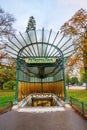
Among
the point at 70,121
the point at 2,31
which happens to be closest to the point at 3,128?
the point at 70,121

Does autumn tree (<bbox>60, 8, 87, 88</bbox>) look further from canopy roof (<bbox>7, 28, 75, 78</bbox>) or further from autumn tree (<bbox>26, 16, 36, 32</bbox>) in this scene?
autumn tree (<bbox>26, 16, 36, 32</bbox>)

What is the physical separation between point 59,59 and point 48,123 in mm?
9256

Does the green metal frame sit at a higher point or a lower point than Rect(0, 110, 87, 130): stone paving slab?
higher

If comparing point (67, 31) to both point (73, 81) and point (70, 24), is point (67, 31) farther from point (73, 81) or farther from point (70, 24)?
point (73, 81)

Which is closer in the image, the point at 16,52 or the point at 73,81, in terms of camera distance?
the point at 16,52

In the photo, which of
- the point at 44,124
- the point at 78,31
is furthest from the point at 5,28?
the point at 44,124

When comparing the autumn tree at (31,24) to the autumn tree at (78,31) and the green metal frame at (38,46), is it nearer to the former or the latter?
the autumn tree at (78,31)

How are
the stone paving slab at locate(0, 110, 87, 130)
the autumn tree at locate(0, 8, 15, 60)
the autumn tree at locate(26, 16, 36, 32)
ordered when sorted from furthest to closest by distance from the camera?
the autumn tree at locate(26, 16, 36, 32), the autumn tree at locate(0, 8, 15, 60), the stone paving slab at locate(0, 110, 87, 130)

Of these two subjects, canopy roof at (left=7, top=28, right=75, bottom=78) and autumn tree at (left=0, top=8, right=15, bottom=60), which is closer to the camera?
canopy roof at (left=7, top=28, right=75, bottom=78)

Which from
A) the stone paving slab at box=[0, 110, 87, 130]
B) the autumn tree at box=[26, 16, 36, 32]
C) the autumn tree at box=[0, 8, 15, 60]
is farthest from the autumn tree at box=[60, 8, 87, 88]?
the autumn tree at box=[26, 16, 36, 32]

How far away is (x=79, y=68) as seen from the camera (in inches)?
1160

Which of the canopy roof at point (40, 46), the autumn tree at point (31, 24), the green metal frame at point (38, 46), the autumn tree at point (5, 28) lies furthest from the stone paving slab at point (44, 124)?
the autumn tree at point (31, 24)

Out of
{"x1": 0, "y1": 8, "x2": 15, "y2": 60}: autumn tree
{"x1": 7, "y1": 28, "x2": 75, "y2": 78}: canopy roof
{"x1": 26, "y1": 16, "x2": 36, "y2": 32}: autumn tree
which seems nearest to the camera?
{"x1": 7, "y1": 28, "x2": 75, "y2": 78}: canopy roof

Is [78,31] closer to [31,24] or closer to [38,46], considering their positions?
[38,46]
